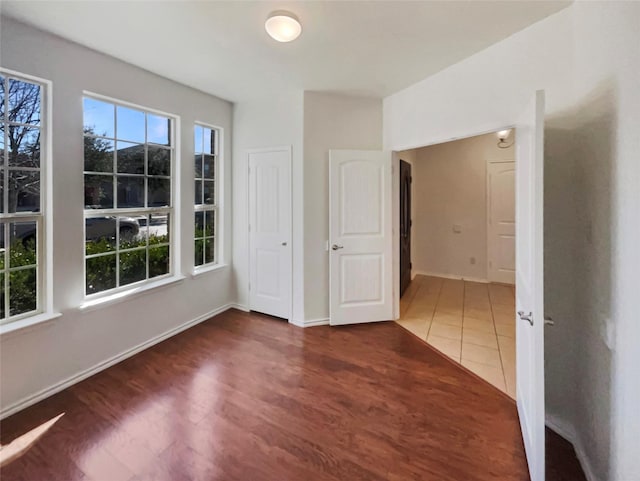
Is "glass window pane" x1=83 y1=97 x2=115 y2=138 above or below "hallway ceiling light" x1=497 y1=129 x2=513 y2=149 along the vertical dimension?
below

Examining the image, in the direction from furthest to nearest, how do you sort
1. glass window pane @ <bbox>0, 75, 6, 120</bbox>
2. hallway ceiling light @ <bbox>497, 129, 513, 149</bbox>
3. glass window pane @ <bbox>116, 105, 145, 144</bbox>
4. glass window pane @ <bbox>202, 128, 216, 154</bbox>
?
hallway ceiling light @ <bbox>497, 129, 513, 149</bbox> < glass window pane @ <bbox>202, 128, 216, 154</bbox> < glass window pane @ <bbox>116, 105, 145, 144</bbox> < glass window pane @ <bbox>0, 75, 6, 120</bbox>

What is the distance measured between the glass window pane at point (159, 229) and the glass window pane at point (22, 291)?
3.34 ft

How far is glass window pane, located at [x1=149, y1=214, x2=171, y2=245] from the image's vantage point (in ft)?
10.4

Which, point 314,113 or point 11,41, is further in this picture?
point 314,113

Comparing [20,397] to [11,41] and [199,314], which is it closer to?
[199,314]

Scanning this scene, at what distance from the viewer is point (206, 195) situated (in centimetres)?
383

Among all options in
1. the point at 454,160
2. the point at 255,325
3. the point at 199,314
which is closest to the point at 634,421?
the point at 255,325

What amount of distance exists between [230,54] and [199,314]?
2746 millimetres

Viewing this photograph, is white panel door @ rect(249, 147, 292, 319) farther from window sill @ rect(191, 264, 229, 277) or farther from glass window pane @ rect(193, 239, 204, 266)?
glass window pane @ rect(193, 239, 204, 266)

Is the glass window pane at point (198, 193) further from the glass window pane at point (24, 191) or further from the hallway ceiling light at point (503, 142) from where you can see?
the hallway ceiling light at point (503, 142)

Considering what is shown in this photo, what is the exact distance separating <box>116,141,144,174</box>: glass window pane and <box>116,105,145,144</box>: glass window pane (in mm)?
62

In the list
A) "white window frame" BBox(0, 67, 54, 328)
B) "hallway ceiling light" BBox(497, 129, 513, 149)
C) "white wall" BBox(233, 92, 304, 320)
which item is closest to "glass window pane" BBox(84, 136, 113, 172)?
"white window frame" BBox(0, 67, 54, 328)

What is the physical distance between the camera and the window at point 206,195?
371cm

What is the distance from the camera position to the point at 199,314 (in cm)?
366
